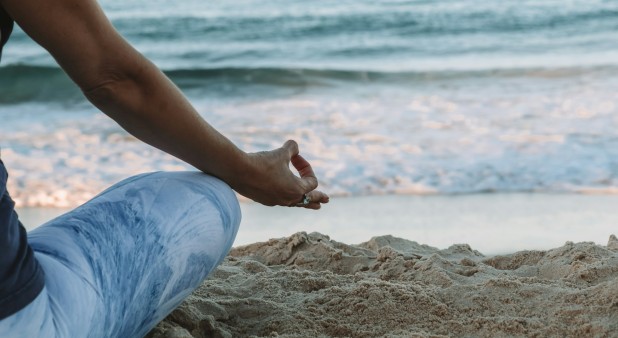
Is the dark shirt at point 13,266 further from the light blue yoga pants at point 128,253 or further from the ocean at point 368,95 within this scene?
the ocean at point 368,95

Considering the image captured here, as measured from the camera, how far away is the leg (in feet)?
4.96

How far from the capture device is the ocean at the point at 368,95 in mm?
4949

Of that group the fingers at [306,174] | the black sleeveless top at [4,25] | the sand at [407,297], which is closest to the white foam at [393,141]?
the sand at [407,297]

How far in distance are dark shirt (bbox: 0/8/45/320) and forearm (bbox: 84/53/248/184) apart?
0.26 meters

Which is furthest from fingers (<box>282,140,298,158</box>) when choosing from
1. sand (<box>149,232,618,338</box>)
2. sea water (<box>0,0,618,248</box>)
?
sea water (<box>0,0,618,248</box>)

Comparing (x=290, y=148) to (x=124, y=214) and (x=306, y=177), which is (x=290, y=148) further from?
(x=124, y=214)

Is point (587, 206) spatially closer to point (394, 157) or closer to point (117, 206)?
point (394, 157)

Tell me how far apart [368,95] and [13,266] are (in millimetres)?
7086

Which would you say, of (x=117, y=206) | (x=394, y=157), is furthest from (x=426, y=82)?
(x=117, y=206)

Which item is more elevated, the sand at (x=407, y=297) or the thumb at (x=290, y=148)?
the thumb at (x=290, y=148)

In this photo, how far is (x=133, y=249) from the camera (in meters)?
1.67

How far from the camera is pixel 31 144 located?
6.02 meters

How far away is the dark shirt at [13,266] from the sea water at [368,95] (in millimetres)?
3297

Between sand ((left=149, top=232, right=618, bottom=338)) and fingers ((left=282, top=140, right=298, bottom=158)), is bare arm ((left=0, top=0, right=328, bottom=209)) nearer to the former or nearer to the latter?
fingers ((left=282, top=140, right=298, bottom=158))
